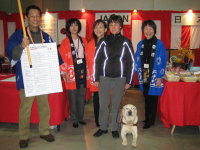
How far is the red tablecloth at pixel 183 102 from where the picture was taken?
2.72 m

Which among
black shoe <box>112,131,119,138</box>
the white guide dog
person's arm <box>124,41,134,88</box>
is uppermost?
person's arm <box>124,41,134,88</box>

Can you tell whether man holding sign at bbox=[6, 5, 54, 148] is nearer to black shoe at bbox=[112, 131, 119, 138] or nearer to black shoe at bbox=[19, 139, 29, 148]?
black shoe at bbox=[19, 139, 29, 148]

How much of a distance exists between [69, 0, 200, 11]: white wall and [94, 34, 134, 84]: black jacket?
18.5 ft

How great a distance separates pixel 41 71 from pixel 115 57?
33.8 inches

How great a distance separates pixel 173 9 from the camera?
769 cm

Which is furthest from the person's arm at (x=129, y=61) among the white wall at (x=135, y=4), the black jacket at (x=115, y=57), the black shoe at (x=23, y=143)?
the white wall at (x=135, y=4)

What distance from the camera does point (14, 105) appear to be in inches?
110

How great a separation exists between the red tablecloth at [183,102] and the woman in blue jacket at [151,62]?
0.48 feet

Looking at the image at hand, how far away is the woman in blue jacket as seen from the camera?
2830mm

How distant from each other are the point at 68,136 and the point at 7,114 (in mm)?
869

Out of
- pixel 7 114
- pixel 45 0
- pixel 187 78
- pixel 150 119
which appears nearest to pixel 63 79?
pixel 7 114

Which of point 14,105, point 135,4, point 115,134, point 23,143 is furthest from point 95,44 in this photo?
point 135,4

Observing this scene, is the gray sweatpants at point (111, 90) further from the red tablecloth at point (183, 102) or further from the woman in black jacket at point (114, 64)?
the red tablecloth at point (183, 102)

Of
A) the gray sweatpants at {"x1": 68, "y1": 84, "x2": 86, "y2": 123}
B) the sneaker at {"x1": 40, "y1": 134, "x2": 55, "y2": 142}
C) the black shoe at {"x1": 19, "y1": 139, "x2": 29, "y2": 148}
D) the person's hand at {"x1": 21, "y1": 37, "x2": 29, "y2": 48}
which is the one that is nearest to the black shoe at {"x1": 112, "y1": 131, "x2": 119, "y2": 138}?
the gray sweatpants at {"x1": 68, "y1": 84, "x2": 86, "y2": 123}
